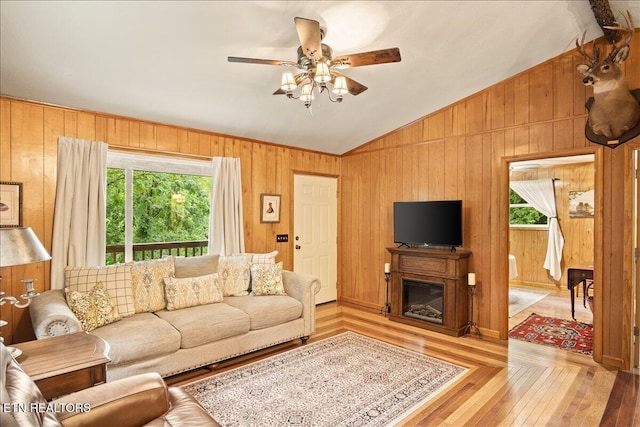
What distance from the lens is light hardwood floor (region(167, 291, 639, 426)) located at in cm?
250

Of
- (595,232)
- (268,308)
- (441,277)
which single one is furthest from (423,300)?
(268,308)

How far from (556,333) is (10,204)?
5.87 m

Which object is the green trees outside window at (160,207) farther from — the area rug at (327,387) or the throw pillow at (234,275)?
the area rug at (327,387)

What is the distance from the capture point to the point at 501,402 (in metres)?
2.70

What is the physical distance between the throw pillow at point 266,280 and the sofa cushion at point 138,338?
44.5 inches

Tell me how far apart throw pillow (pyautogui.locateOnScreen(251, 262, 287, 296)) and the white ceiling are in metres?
1.78

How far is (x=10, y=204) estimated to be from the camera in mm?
3047

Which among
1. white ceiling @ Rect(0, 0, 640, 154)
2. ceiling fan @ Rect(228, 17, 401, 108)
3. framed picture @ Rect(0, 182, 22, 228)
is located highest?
white ceiling @ Rect(0, 0, 640, 154)

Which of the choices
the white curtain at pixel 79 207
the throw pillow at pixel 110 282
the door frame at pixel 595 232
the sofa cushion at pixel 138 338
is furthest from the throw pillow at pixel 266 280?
the door frame at pixel 595 232

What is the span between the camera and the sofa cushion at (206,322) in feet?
10.0

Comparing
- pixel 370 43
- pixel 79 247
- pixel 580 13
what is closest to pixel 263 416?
pixel 79 247

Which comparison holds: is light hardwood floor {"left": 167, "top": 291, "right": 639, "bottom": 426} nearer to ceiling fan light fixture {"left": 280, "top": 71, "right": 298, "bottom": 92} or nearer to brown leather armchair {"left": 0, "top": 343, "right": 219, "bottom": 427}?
brown leather armchair {"left": 0, "top": 343, "right": 219, "bottom": 427}

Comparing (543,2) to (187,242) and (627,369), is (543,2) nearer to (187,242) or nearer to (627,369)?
(627,369)

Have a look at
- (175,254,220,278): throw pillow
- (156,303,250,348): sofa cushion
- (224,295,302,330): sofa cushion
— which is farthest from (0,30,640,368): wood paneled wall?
(156,303,250,348): sofa cushion
